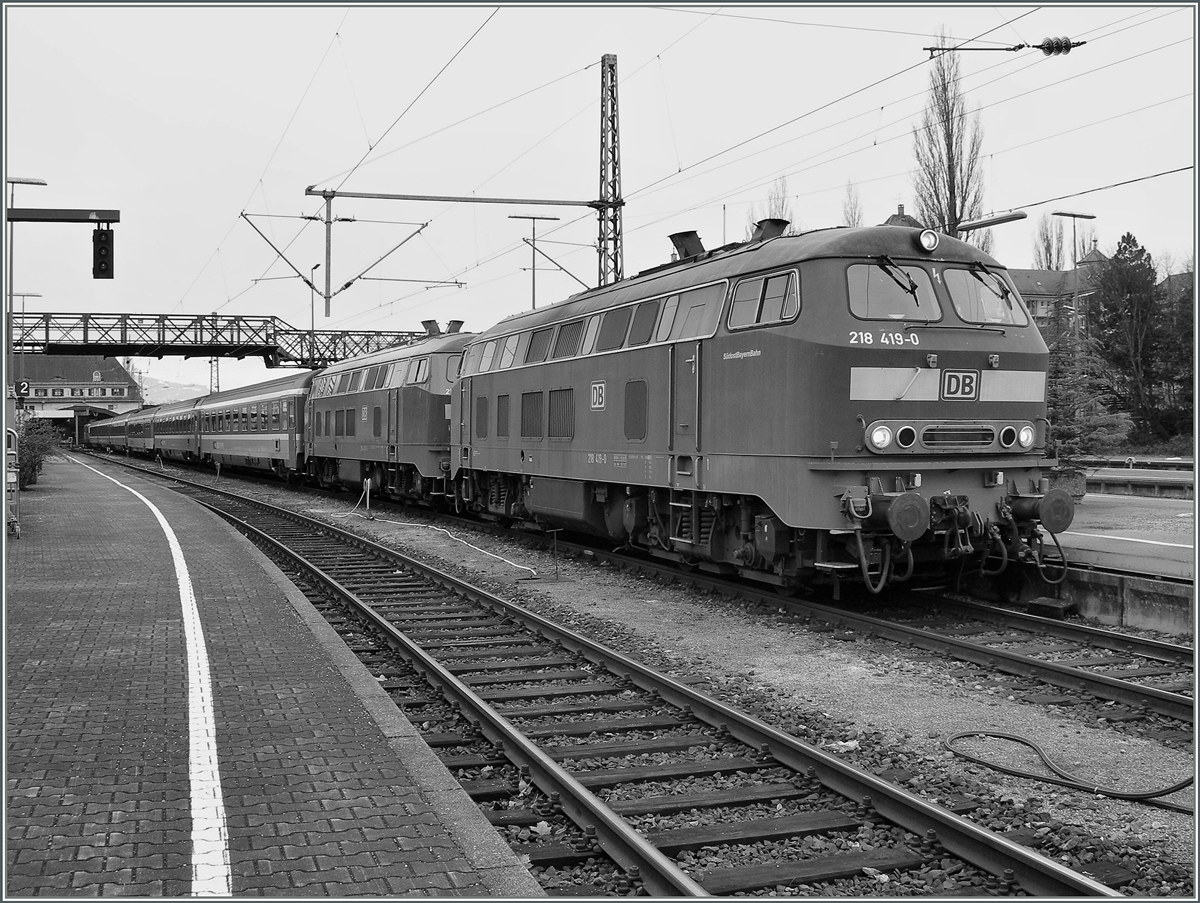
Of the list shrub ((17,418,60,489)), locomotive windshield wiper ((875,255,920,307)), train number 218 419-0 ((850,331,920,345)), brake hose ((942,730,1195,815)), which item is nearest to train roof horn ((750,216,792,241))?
locomotive windshield wiper ((875,255,920,307))

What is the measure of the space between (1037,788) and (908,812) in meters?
1.12

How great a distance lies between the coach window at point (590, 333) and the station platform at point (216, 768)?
5712mm

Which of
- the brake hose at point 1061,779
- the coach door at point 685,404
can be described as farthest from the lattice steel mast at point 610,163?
the brake hose at point 1061,779

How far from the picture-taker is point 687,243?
14289 mm

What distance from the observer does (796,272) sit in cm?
1031

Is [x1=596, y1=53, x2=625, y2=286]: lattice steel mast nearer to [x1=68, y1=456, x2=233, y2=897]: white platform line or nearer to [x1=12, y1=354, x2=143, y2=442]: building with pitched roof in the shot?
[x1=68, y1=456, x2=233, y2=897]: white platform line

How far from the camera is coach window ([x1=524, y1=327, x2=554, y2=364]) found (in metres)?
16.4

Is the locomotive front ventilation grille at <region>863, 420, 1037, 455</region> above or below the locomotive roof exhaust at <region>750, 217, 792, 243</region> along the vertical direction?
below

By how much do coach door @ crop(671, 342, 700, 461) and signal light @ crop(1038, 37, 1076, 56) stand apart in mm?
6336

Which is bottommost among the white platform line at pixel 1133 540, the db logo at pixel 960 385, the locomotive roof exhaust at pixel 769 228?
the white platform line at pixel 1133 540

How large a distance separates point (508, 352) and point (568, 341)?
2940 mm

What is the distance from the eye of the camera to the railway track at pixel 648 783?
471cm

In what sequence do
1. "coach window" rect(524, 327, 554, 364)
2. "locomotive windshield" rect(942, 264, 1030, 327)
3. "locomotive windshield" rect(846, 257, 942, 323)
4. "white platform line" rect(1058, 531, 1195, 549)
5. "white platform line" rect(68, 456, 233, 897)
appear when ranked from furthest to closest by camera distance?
"coach window" rect(524, 327, 554, 364)
"white platform line" rect(1058, 531, 1195, 549)
"locomotive windshield" rect(942, 264, 1030, 327)
"locomotive windshield" rect(846, 257, 942, 323)
"white platform line" rect(68, 456, 233, 897)

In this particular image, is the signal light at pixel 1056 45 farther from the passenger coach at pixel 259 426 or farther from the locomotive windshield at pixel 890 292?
the passenger coach at pixel 259 426
